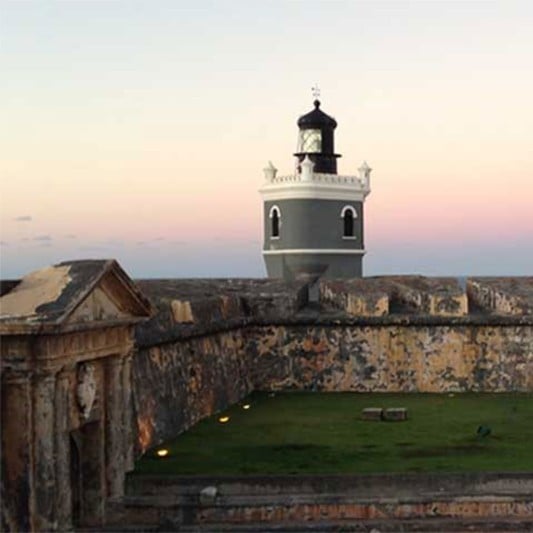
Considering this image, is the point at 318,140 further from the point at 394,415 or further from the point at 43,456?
Result: the point at 43,456

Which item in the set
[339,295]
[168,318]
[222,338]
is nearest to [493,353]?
[339,295]

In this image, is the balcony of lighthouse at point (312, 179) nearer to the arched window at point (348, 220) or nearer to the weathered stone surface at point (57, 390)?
→ the arched window at point (348, 220)

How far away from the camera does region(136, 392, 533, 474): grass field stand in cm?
1307

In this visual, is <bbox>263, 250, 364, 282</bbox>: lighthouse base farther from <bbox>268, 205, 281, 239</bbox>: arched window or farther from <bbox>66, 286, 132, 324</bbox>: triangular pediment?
<bbox>66, 286, 132, 324</bbox>: triangular pediment

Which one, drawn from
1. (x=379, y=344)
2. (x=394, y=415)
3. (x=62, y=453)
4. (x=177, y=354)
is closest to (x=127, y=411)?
(x=62, y=453)

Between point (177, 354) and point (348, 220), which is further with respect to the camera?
Answer: point (348, 220)

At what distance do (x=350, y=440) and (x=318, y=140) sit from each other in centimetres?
1990

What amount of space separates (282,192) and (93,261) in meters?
21.1

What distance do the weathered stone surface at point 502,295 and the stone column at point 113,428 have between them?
11.4m

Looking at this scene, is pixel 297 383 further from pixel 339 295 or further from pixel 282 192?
pixel 282 192

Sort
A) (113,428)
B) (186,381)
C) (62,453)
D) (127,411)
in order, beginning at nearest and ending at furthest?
(62,453) → (113,428) → (127,411) → (186,381)

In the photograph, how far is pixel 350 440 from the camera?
14.9 metres

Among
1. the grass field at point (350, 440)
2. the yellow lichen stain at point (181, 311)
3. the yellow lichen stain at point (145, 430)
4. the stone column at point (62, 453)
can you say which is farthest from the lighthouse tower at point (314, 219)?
the stone column at point (62, 453)

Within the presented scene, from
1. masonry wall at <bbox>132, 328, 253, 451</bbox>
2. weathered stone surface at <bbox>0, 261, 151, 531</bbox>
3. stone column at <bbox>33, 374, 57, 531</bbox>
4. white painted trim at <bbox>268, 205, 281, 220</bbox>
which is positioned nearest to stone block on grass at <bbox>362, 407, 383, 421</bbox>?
masonry wall at <bbox>132, 328, 253, 451</bbox>
